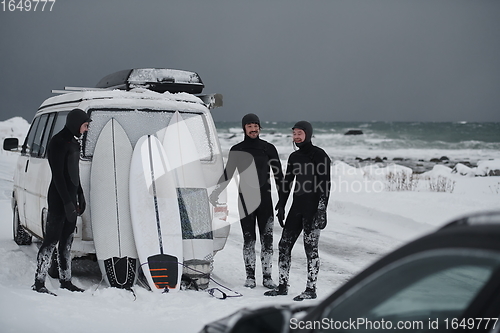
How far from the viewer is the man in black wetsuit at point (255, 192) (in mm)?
6156

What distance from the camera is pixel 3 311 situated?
14.2 ft

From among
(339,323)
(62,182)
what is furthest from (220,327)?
(62,182)

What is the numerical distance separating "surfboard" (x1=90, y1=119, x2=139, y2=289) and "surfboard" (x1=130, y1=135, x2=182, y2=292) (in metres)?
0.12

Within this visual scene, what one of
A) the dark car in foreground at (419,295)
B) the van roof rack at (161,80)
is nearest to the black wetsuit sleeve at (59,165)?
the van roof rack at (161,80)

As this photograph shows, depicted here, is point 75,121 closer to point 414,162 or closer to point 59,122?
point 59,122

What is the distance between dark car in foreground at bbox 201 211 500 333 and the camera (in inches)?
54.2

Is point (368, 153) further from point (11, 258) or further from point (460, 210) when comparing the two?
point (11, 258)

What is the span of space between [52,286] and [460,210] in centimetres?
847

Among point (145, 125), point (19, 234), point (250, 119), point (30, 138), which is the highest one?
point (250, 119)

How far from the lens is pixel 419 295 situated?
2.04 meters

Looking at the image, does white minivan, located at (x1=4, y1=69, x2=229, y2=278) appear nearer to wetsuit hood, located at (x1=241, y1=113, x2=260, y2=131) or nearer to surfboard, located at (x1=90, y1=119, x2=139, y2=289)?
surfboard, located at (x1=90, y1=119, x2=139, y2=289)

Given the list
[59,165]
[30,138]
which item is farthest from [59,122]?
[30,138]

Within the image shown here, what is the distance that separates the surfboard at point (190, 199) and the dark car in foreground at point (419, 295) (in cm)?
359

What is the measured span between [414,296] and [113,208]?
14.6 ft
